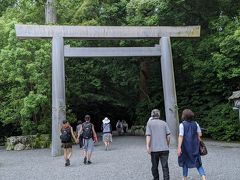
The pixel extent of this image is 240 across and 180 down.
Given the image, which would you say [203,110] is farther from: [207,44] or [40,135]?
[40,135]

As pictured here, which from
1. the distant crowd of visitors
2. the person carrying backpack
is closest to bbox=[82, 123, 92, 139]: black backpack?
the person carrying backpack

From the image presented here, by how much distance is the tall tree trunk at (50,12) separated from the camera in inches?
953

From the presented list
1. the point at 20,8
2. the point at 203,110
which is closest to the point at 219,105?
the point at 203,110

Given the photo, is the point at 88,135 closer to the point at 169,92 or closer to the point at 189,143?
the point at 189,143

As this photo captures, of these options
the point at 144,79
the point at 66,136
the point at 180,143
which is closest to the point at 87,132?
the point at 66,136

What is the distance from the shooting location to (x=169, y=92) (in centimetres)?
1786

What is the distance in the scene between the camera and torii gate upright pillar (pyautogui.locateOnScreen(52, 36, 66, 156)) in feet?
53.9

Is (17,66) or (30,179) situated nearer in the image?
(30,179)

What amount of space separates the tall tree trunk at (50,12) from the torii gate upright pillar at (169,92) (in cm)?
875

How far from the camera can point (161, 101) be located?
2616 cm

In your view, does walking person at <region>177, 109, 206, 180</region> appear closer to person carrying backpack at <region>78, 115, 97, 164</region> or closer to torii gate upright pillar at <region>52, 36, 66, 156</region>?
person carrying backpack at <region>78, 115, 97, 164</region>

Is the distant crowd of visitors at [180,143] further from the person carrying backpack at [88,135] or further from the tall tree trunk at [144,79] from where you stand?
the tall tree trunk at [144,79]

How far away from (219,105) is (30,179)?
44.3 feet

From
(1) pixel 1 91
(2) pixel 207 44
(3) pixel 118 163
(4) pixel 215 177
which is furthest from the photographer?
(1) pixel 1 91
